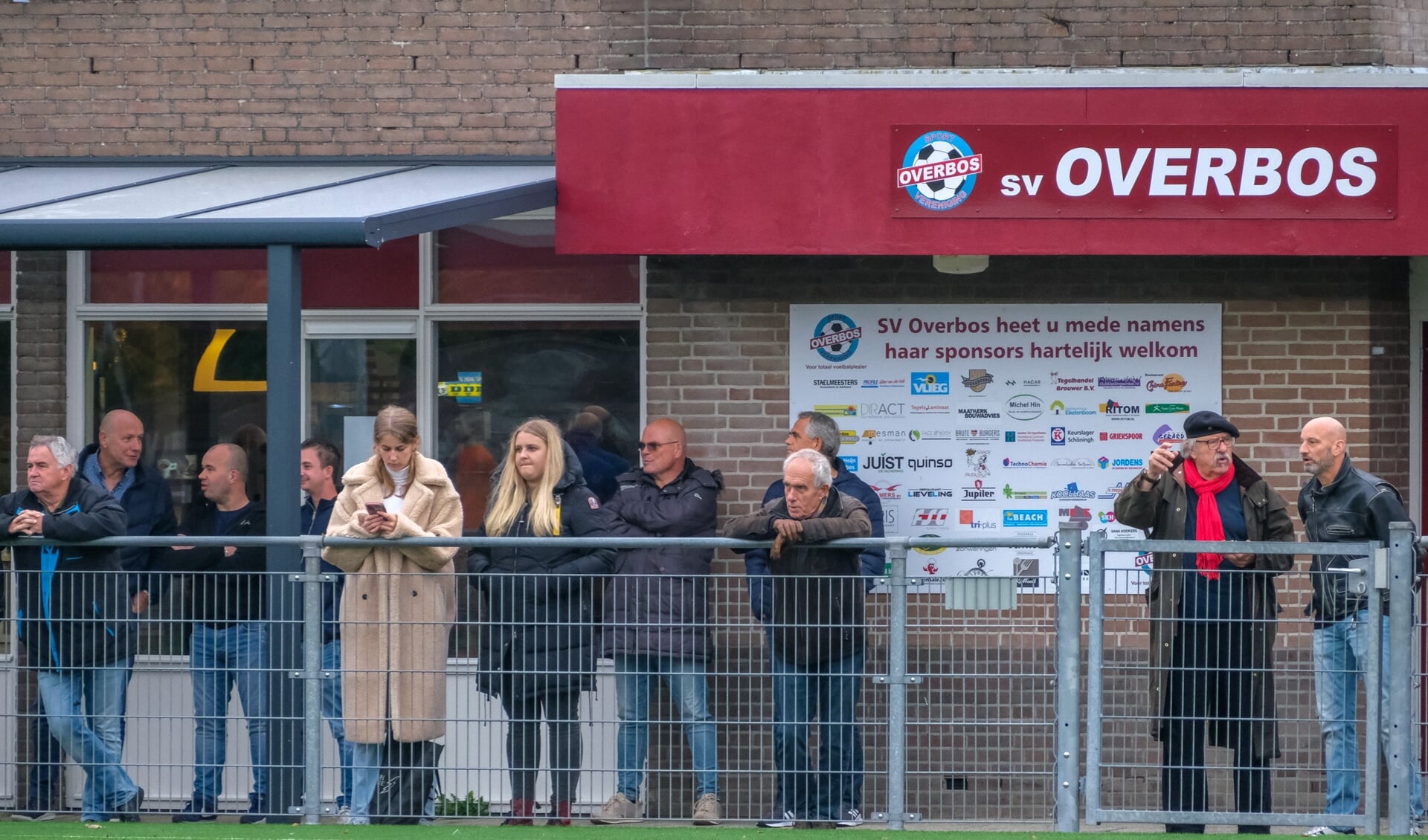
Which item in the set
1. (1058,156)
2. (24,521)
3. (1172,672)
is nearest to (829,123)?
(1058,156)

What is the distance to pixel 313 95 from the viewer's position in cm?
913

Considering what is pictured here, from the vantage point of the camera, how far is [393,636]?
6816 millimetres

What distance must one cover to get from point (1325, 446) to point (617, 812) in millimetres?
3552

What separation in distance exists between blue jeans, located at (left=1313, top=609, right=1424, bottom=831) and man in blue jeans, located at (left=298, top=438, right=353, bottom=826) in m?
4.04

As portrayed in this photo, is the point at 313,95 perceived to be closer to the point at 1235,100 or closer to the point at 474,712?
the point at 474,712

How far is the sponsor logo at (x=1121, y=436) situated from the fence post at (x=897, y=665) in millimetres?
2581

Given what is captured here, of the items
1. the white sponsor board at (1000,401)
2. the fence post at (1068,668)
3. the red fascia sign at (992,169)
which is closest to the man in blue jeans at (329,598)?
the red fascia sign at (992,169)

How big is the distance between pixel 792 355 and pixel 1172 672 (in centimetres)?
297

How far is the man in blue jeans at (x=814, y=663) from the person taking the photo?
673 centimetres

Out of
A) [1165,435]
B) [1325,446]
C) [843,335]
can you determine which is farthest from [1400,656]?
[843,335]

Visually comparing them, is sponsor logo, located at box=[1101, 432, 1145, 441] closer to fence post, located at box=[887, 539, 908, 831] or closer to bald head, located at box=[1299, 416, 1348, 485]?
bald head, located at box=[1299, 416, 1348, 485]

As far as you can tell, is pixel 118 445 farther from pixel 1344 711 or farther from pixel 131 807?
pixel 1344 711

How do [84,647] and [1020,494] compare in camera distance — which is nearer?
[84,647]

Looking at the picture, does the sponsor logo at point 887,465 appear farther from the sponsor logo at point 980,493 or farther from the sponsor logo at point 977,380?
the sponsor logo at point 977,380
